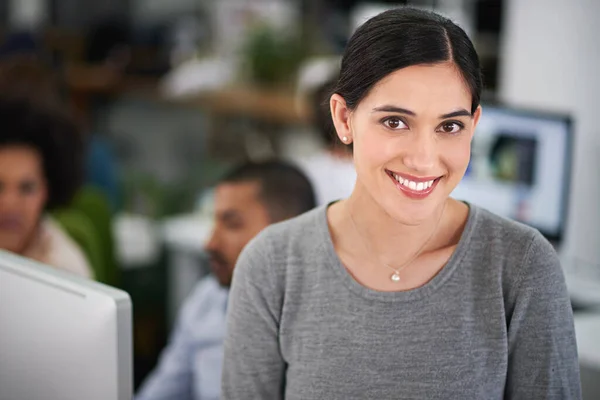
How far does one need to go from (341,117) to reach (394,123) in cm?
10

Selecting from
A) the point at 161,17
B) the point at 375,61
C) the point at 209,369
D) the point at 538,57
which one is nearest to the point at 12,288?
the point at 375,61

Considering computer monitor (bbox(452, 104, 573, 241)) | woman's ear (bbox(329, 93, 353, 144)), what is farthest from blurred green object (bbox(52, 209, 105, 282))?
woman's ear (bbox(329, 93, 353, 144))

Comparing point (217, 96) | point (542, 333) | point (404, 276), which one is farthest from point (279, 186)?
point (217, 96)

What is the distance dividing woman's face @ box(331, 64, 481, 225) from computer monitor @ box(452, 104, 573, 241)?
1400mm

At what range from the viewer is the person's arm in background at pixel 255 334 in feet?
3.57

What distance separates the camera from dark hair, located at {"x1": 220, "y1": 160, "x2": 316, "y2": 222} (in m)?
1.71

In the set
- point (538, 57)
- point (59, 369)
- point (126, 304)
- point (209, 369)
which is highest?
point (538, 57)

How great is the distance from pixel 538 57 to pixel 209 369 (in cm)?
179

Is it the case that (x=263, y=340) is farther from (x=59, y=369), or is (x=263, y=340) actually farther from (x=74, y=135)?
(x=74, y=135)

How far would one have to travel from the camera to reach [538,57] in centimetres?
295

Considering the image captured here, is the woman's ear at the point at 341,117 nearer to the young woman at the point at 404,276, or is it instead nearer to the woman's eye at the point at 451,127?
the young woman at the point at 404,276

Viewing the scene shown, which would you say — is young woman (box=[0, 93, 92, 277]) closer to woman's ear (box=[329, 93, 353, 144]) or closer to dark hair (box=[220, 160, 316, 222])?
dark hair (box=[220, 160, 316, 222])

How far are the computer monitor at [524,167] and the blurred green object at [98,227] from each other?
1.01 metres

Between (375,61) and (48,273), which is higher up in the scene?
(375,61)
